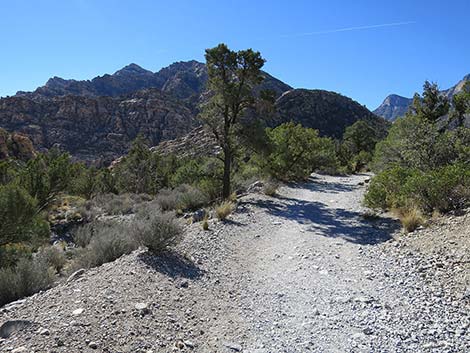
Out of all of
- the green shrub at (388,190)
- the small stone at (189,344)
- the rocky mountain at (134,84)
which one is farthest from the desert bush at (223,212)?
the rocky mountain at (134,84)

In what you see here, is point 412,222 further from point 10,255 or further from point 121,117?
point 121,117

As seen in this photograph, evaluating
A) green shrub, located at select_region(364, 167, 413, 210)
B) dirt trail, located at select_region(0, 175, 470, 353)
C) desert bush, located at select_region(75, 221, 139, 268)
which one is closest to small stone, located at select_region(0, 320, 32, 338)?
dirt trail, located at select_region(0, 175, 470, 353)

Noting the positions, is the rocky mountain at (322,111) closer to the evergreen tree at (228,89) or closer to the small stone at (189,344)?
the evergreen tree at (228,89)

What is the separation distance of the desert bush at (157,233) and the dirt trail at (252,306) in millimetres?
288

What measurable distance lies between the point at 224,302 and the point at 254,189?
41.9 ft

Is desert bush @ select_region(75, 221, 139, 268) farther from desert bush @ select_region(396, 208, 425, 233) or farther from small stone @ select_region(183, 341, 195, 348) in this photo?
desert bush @ select_region(396, 208, 425, 233)

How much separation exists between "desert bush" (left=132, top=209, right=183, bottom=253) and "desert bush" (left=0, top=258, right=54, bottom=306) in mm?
1883

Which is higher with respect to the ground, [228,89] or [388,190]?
[228,89]

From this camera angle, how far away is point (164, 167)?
1382 inches

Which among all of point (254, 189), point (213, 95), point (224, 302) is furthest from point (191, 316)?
point (254, 189)

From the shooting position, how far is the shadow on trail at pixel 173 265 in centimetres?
639

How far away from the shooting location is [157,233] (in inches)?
278

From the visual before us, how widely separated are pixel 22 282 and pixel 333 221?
29.2 feet

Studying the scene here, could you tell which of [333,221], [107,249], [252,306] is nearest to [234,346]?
[252,306]
